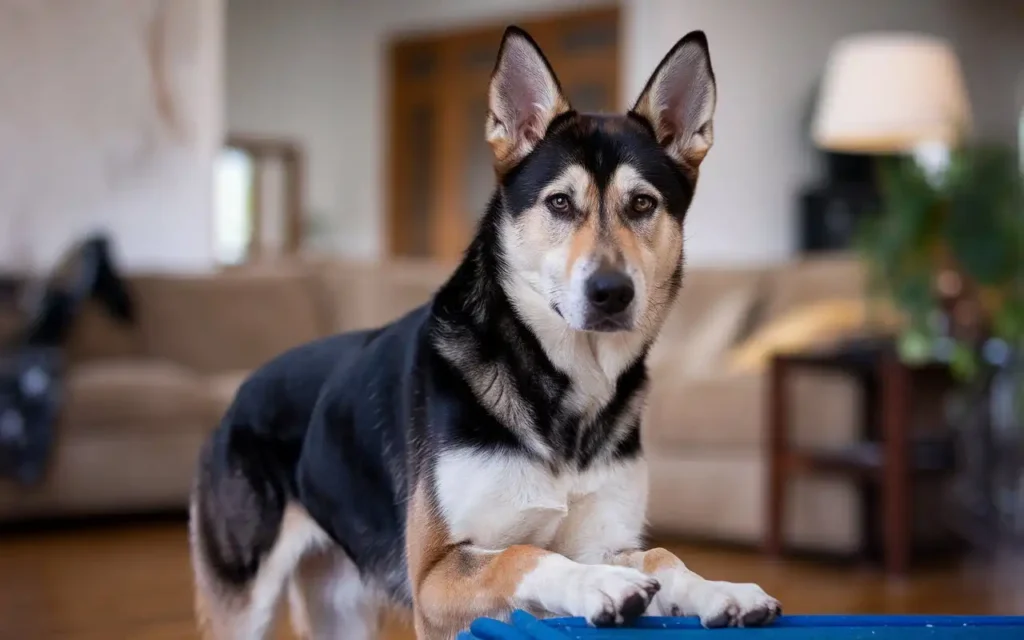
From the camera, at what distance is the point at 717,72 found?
28.6 feet

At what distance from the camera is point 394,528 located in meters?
1.95

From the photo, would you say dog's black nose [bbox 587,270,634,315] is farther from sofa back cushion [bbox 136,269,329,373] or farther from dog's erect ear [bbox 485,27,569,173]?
sofa back cushion [bbox 136,269,329,373]

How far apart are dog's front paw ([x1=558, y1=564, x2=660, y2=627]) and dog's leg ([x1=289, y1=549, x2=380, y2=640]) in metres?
0.74

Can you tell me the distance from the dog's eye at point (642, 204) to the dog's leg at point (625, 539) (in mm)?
358

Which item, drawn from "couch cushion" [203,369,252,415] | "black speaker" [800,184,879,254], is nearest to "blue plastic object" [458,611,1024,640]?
"couch cushion" [203,369,252,415]

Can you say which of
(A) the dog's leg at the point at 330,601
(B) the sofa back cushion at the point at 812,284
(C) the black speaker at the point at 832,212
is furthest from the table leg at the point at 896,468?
(C) the black speaker at the point at 832,212

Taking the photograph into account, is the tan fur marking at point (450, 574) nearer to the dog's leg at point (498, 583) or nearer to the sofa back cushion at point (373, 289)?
the dog's leg at point (498, 583)

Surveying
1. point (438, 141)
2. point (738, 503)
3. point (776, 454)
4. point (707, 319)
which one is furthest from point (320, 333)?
point (438, 141)

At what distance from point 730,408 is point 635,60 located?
4.58 meters

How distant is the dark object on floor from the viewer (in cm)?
480

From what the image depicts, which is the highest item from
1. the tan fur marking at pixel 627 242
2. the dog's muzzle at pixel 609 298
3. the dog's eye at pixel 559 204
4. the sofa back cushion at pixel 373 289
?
the dog's eye at pixel 559 204

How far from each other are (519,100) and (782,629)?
881 mm

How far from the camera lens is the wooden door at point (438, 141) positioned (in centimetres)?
1080

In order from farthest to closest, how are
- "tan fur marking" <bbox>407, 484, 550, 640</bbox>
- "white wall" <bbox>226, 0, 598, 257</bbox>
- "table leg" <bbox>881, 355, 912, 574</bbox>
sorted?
"white wall" <bbox>226, 0, 598, 257</bbox>
"table leg" <bbox>881, 355, 912, 574</bbox>
"tan fur marking" <bbox>407, 484, 550, 640</bbox>
